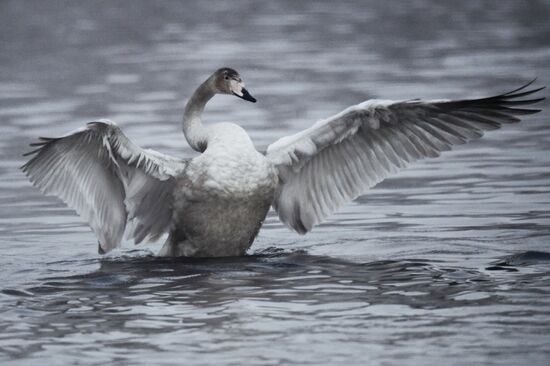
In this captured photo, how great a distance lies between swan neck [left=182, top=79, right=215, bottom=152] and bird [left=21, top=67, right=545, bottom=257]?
11mm

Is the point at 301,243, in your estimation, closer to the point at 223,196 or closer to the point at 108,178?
the point at 223,196

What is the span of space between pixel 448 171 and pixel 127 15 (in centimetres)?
1711

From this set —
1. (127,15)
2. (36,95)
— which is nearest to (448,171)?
(36,95)

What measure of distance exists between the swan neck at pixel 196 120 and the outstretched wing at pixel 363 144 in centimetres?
54

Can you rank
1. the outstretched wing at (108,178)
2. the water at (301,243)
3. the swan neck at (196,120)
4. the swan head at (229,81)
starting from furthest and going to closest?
the swan head at (229,81) → the swan neck at (196,120) → the outstretched wing at (108,178) → the water at (301,243)

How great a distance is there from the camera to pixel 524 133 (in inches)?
597

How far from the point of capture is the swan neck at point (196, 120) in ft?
34.2

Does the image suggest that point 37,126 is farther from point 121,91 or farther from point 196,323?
point 196,323

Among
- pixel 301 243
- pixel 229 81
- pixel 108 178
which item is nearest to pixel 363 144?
pixel 301 243

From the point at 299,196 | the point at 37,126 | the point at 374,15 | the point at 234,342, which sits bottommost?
the point at 234,342

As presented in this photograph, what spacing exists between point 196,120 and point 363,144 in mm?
1353

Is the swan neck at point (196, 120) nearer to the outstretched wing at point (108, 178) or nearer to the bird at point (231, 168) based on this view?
the bird at point (231, 168)

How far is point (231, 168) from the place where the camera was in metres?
9.88

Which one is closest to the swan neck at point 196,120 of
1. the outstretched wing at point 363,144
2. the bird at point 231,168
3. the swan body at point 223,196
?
the bird at point 231,168
